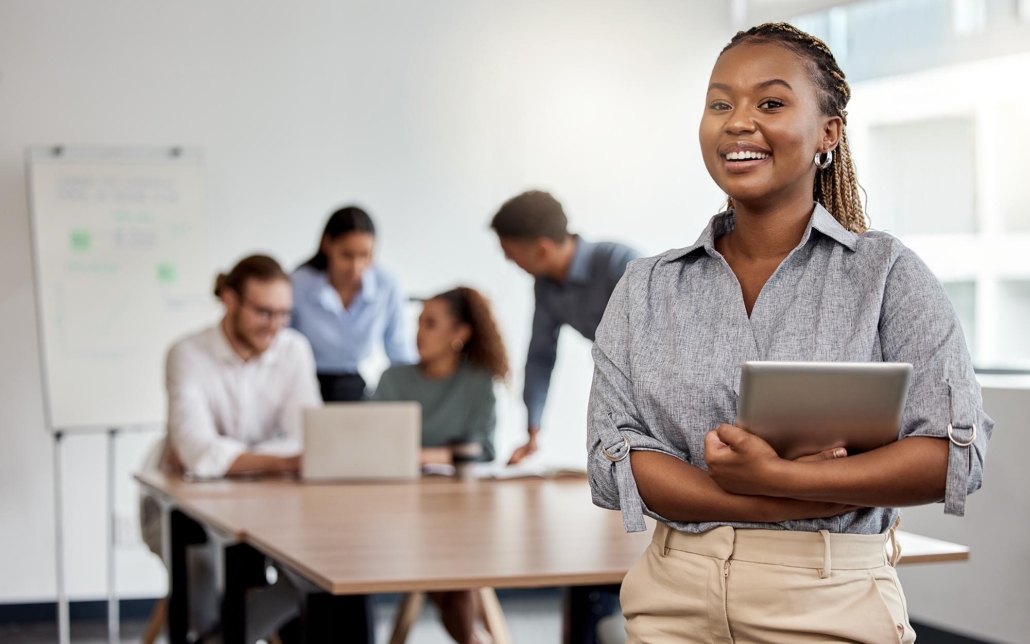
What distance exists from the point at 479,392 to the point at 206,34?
2340 millimetres

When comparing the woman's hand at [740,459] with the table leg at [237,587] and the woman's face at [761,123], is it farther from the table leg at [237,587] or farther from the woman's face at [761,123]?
the table leg at [237,587]

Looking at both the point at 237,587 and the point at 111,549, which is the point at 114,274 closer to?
the point at 111,549

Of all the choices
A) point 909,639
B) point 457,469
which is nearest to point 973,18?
point 457,469

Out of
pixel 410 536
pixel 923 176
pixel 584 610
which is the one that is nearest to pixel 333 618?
pixel 410 536

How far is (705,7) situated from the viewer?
562 centimetres

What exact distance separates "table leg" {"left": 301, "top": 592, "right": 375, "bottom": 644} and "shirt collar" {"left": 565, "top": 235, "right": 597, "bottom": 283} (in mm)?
2081

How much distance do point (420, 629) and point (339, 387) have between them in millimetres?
1089

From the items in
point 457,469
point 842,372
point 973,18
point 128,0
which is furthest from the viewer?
point 128,0

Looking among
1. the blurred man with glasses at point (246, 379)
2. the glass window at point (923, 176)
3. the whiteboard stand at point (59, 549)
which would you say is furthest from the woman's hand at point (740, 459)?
the whiteboard stand at point (59, 549)

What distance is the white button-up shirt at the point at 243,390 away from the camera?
11.9 ft

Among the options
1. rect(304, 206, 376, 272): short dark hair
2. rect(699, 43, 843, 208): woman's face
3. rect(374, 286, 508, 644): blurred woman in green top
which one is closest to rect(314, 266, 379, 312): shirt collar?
rect(304, 206, 376, 272): short dark hair

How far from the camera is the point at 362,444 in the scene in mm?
3367

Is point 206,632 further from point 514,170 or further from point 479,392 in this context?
point 514,170

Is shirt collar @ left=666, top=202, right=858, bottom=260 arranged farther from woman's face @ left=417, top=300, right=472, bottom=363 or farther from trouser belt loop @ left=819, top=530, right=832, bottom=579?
woman's face @ left=417, top=300, right=472, bottom=363
